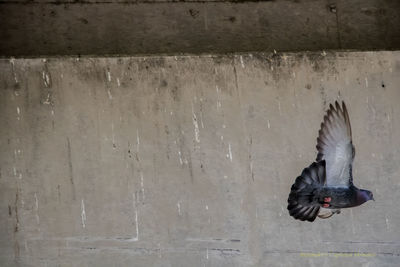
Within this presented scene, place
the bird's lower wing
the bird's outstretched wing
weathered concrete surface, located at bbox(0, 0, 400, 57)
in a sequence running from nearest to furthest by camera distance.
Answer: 1. the bird's outstretched wing
2. the bird's lower wing
3. weathered concrete surface, located at bbox(0, 0, 400, 57)

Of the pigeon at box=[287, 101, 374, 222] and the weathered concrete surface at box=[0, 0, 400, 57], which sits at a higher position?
the weathered concrete surface at box=[0, 0, 400, 57]

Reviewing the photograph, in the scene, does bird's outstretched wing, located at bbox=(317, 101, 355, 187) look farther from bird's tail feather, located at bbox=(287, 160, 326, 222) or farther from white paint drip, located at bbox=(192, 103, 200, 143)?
white paint drip, located at bbox=(192, 103, 200, 143)

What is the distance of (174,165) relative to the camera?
4.72m

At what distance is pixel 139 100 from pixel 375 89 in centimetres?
149

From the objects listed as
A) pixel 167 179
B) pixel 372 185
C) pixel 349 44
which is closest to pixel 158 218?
pixel 167 179

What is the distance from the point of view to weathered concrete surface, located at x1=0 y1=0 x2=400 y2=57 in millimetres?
4938

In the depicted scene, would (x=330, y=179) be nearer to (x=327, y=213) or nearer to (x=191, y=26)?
(x=327, y=213)

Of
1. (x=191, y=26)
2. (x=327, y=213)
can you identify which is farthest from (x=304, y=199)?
(x=191, y=26)

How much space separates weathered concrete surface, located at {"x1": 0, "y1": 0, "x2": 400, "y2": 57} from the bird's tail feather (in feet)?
2.87

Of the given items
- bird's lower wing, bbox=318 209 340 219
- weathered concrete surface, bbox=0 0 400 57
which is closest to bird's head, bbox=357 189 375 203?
bird's lower wing, bbox=318 209 340 219

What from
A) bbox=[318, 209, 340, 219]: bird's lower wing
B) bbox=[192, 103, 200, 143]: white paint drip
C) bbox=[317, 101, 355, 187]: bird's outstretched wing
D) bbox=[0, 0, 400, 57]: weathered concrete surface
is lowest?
bbox=[318, 209, 340, 219]: bird's lower wing

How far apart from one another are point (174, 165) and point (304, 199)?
83 centimetres

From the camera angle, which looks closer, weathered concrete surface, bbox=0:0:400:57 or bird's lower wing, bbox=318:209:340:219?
bird's lower wing, bbox=318:209:340:219

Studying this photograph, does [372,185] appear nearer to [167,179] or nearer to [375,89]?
[375,89]
